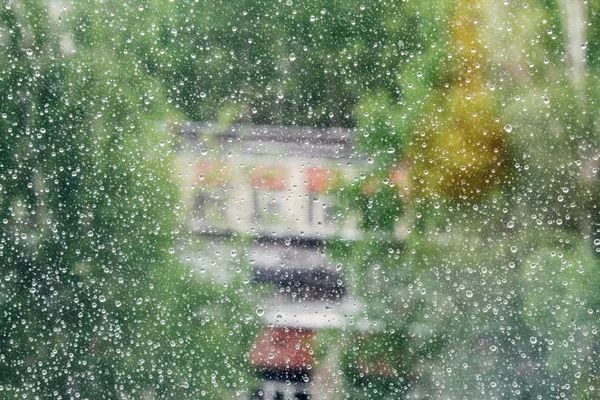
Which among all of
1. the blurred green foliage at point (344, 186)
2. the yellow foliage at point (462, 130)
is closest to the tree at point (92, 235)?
the blurred green foliage at point (344, 186)

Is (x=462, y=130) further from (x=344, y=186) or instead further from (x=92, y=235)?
(x=92, y=235)

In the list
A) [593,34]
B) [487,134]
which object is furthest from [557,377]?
[593,34]

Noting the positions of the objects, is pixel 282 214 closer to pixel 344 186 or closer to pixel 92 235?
pixel 344 186

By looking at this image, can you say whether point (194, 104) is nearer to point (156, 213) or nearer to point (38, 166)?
point (156, 213)

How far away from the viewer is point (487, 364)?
4.13 feet

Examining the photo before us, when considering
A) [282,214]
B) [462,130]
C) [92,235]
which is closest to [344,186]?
[282,214]

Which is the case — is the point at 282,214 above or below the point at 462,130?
below

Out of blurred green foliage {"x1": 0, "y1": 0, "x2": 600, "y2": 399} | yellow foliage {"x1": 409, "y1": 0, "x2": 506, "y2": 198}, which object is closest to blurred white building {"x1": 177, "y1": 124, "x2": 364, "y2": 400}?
blurred green foliage {"x1": 0, "y1": 0, "x2": 600, "y2": 399}

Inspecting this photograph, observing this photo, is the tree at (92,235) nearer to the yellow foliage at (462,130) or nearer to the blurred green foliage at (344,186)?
the blurred green foliage at (344,186)

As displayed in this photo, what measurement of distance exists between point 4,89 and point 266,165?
1.84ft

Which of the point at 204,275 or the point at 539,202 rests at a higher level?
A: the point at 539,202

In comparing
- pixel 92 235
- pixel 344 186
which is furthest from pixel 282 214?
pixel 92 235

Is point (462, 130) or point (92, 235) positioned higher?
point (462, 130)

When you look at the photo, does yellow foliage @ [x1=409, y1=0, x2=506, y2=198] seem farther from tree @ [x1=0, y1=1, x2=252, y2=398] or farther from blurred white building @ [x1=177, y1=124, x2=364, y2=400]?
tree @ [x1=0, y1=1, x2=252, y2=398]
